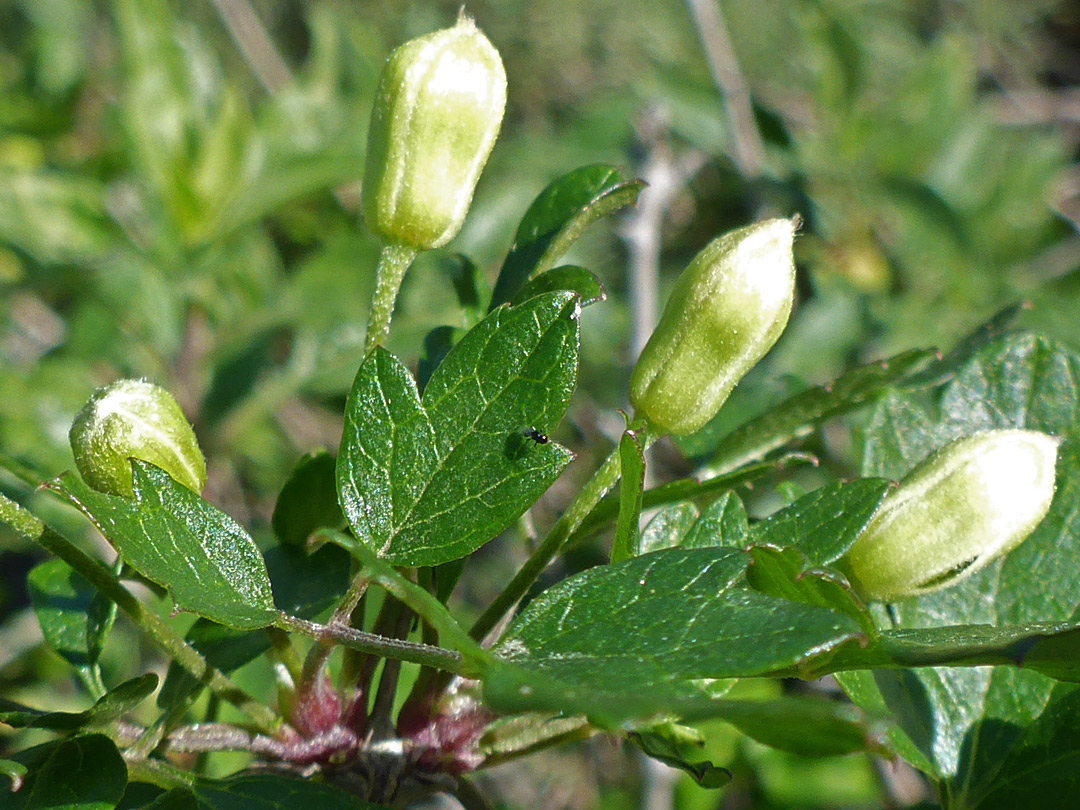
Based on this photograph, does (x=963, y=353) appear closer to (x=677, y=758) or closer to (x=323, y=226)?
(x=677, y=758)

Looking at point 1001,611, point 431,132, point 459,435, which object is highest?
point 431,132

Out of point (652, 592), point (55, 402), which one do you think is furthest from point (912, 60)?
point (652, 592)

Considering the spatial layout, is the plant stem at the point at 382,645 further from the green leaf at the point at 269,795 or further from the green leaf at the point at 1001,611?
the green leaf at the point at 1001,611

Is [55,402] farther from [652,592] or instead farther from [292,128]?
[652,592]

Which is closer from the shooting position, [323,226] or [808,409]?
[808,409]

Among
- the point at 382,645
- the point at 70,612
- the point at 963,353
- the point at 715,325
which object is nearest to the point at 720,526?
the point at 715,325

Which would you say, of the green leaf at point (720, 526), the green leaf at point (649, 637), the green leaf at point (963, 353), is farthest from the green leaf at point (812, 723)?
the green leaf at point (963, 353)
